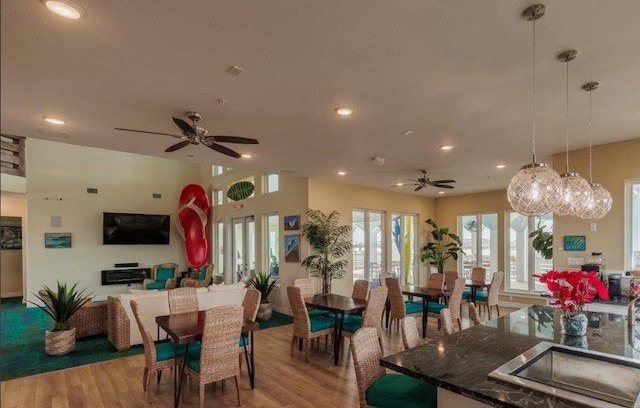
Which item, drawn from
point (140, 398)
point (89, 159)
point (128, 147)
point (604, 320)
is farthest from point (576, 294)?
point (89, 159)

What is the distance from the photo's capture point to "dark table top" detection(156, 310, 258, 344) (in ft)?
10.9

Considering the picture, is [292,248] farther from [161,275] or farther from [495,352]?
[495,352]

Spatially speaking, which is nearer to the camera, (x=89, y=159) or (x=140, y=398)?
(x=140, y=398)

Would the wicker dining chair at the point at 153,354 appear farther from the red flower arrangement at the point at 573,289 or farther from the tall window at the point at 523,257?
the tall window at the point at 523,257

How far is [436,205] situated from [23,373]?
9677mm

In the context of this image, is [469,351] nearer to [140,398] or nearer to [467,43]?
[467,43]

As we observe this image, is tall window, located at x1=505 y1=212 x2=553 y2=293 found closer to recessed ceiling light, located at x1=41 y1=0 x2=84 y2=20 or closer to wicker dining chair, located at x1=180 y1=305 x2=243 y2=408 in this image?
wicker dining chair, located at x1=180 y1=305 x2=243 y2=408

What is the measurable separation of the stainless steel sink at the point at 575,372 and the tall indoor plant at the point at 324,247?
16.6 ft

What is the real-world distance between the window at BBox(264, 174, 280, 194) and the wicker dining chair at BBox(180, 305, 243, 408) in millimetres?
4943

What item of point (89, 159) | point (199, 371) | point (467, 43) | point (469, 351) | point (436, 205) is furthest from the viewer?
point (436, 205)

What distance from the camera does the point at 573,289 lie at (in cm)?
248

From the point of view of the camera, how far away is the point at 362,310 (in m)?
4.76

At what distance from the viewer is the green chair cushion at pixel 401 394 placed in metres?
2.02

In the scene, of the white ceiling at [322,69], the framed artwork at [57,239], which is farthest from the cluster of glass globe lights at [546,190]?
the framed artwork at [57,239]
